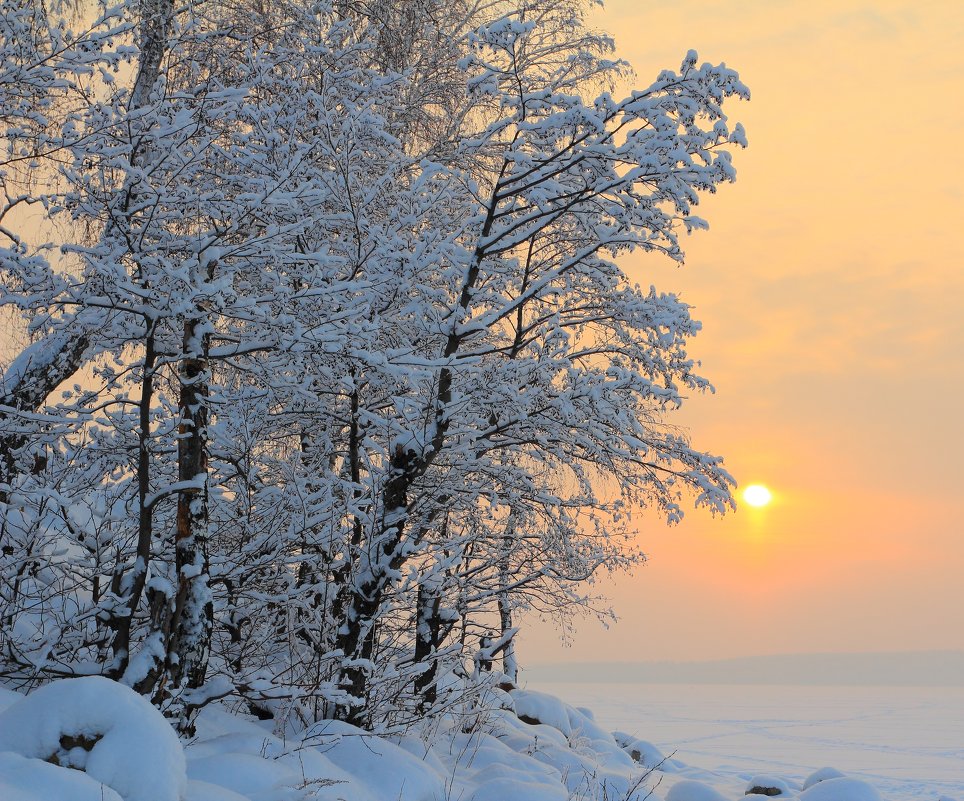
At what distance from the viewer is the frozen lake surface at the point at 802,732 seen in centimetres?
1731

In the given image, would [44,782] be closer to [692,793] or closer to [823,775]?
[692,793]

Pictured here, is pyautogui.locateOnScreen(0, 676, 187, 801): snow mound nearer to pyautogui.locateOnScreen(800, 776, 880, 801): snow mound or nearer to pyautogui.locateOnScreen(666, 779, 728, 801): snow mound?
pyautogui.locateOnScreen(666, 779, 728, 801): snow mound

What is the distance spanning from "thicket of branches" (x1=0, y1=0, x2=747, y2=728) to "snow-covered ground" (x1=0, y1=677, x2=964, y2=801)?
0.50m

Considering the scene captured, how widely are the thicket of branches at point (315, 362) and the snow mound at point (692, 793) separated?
2389mm

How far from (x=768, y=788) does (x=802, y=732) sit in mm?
14333

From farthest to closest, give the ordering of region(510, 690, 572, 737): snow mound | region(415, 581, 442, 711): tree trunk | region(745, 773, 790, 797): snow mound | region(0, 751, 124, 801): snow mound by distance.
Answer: region(510, 690, 572, 737): snow mound → region(745, 773, 790, 797): snow mound → region(415, 581, 442, 711): tree trunk → region(0, 751, 124, 801): snow mound

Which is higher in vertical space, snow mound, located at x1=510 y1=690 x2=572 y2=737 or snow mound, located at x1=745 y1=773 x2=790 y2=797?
snow mound, located at x1=510 y1=690 x2=572 y2=737

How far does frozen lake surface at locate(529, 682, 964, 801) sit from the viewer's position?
17.3m

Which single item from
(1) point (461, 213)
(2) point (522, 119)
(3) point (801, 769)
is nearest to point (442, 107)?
(1) point (461, 213)

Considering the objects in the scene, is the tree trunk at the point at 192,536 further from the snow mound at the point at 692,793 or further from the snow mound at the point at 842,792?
the snow mound at the point at 842,792

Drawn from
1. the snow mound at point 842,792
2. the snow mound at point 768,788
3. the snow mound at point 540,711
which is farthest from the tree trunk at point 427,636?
the snow mound at point 768,788

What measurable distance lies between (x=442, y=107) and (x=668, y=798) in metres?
9.51

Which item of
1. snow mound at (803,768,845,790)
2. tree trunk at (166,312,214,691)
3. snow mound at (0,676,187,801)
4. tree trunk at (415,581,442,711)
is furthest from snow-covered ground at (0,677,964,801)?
tree trunk at (166,312,214,691)

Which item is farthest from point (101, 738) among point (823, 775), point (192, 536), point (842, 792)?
point (823, 775)
